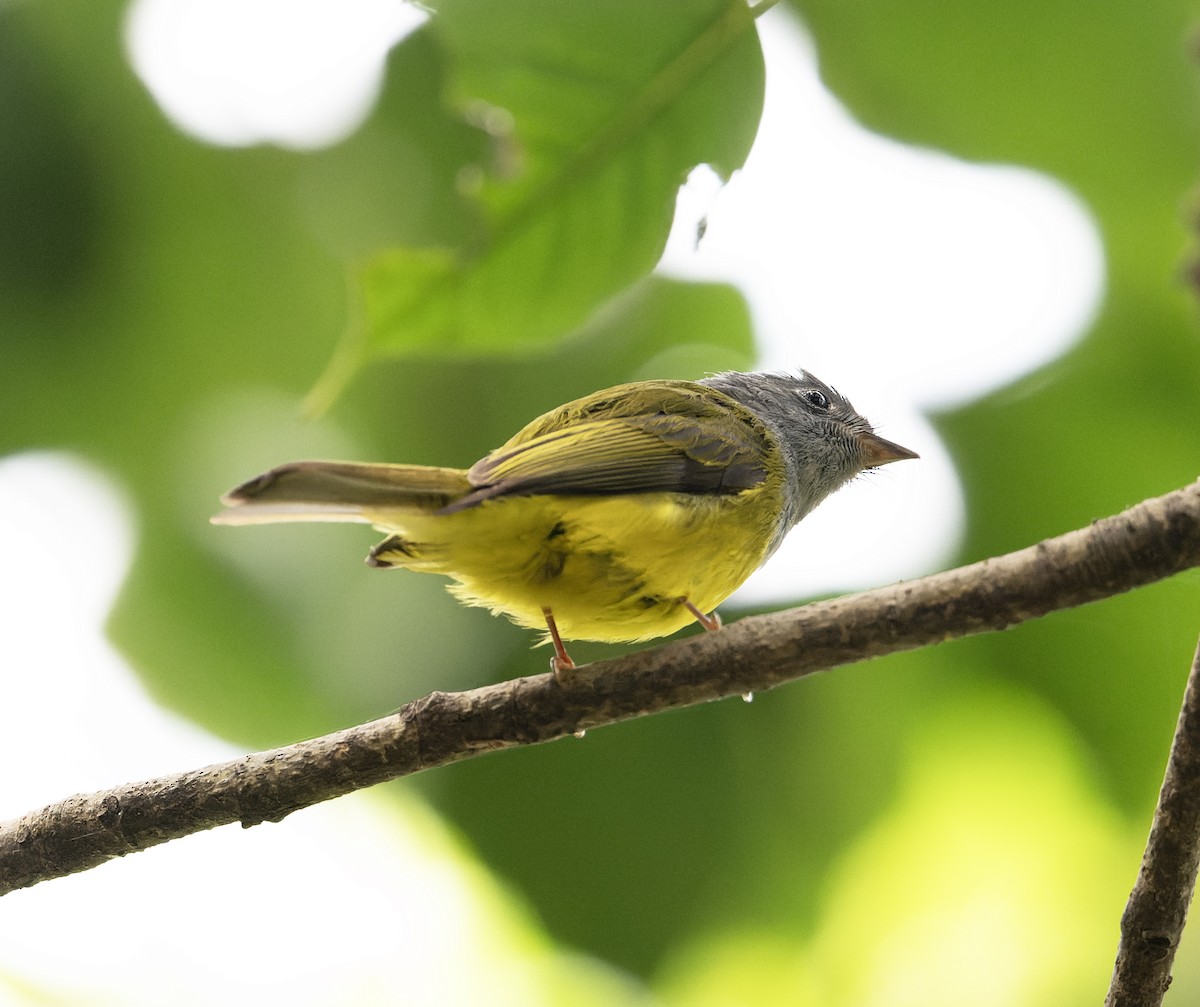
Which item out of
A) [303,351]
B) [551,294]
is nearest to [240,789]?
Answer: [551,294]

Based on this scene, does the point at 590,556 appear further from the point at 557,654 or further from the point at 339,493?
the point at 339,493

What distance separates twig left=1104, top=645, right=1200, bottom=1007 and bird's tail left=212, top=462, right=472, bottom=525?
1.21 m

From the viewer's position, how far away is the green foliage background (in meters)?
3.70

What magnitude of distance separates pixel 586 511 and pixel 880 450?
1.39 m

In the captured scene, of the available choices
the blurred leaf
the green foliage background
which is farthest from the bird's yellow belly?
the green foliage background

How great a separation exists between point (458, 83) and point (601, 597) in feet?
3.23

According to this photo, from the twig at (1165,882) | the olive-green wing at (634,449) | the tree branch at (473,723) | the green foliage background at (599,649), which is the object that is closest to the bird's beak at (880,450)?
the olive-green wing at (634,449)

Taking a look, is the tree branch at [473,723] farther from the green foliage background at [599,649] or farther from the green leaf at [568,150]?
the green foliage background at [599,649]

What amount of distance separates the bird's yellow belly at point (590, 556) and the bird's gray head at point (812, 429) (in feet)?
2.05

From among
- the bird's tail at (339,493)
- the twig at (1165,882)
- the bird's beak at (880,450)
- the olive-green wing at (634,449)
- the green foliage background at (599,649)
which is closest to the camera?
the twig at (1165,882)

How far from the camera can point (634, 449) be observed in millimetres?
2377

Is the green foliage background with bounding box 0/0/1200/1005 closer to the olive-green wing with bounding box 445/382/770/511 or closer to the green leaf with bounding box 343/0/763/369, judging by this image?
the olive-green wing with bounding box 445/382/770/511

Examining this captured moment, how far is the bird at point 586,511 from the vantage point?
2.04m

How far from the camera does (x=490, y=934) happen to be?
4.32 meters
